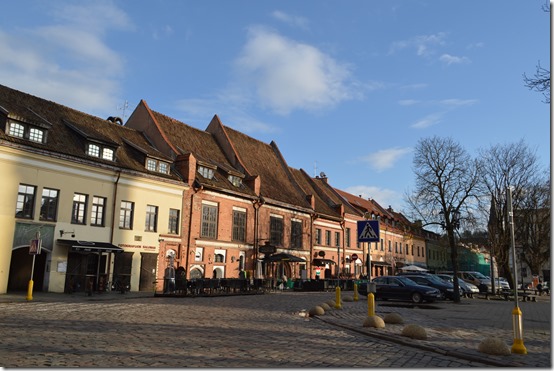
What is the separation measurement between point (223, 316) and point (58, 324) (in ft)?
17.5

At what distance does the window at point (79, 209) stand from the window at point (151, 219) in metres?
4.18

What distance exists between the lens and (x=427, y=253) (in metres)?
78.2

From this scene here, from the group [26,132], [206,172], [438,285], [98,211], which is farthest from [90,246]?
[438,285]

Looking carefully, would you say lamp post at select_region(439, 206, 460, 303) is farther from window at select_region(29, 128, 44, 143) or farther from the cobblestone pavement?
window at select_region(29, 128, 44, 143)

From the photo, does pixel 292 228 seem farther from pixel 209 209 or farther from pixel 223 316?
pixel 223 316

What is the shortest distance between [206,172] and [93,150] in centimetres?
926

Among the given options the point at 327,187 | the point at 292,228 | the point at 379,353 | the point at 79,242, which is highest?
the point at 327,187

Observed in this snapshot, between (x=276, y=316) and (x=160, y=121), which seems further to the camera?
(x=160, y=121)

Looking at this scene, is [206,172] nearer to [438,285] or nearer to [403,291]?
[403,291]

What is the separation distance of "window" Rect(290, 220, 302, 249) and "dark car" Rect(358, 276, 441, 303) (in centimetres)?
1611

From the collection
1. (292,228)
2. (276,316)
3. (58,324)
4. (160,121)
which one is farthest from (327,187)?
(58,324)

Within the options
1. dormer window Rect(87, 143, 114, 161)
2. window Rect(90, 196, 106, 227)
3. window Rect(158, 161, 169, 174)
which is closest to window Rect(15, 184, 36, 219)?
window Rect(90, 196, 106, 227)

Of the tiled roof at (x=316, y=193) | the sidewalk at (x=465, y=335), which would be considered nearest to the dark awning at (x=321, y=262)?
the tiled roof at (x=316, y=193)

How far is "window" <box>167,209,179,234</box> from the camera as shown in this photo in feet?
103
